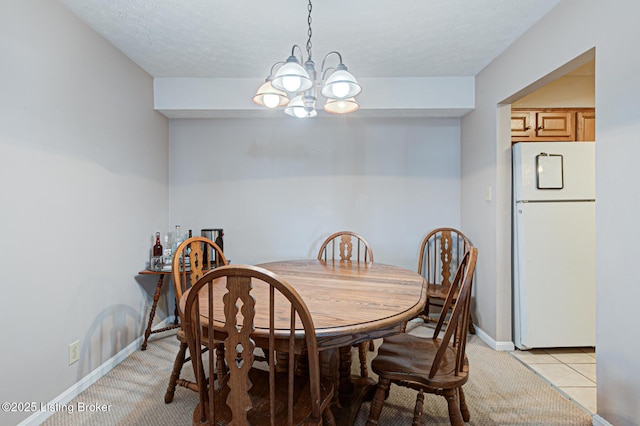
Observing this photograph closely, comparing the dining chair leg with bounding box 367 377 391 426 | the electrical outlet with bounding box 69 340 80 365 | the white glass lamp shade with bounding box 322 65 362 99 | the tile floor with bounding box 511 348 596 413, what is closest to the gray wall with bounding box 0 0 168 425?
the electrical outlet with bounding box 69 340 80 365

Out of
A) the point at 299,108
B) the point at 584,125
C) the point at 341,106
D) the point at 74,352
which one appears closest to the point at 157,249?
the point at 74,352

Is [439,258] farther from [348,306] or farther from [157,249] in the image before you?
[157,249]

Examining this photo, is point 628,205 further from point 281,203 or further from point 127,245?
point 127,245

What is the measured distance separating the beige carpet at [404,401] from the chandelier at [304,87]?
1.71 metres

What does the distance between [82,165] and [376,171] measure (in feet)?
7.98

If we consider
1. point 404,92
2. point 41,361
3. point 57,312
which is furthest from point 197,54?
point 41,361

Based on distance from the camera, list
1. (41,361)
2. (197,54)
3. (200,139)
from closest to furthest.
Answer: (41,361) → (197,54) → (200,139)

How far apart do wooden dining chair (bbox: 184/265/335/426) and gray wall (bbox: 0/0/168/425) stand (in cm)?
108

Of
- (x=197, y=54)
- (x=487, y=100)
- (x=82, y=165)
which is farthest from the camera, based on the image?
(x=487, y=100)

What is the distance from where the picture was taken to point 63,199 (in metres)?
1.91

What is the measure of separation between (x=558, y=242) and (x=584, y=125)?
1.10m

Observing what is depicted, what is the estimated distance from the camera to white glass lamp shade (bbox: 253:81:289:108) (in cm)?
185

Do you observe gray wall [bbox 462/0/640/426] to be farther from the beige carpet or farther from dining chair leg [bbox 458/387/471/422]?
dining chair leg [bbox 458/387/471/422]

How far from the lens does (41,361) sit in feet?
5.74
